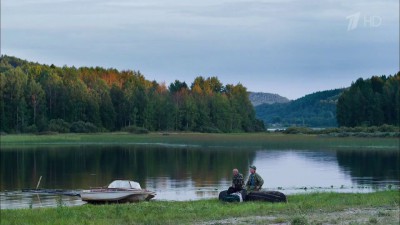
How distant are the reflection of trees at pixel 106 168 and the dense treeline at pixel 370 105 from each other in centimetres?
7496

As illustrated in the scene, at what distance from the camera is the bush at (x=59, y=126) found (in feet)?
449

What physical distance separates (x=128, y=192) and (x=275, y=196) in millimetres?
6868

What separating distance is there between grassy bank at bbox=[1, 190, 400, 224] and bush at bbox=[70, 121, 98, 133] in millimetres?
112936

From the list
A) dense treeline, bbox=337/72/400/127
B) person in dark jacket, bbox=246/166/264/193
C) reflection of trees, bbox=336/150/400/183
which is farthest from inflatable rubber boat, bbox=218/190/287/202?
dense treeline, bbox=337/72/400/127

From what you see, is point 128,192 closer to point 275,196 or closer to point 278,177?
point 275,196

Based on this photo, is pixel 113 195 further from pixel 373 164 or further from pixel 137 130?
pixel 137 130

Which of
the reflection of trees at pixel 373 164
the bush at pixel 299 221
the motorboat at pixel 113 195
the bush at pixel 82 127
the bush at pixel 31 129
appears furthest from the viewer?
the bush at pixel 82 127

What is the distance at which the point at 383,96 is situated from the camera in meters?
146

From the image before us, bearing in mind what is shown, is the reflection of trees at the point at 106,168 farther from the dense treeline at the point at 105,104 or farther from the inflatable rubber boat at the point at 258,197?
the dense treeline at the point at 105,104

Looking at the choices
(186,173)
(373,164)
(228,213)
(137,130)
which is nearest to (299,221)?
(228,213)

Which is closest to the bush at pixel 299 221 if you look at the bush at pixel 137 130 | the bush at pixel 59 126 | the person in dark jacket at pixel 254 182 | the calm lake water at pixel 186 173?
the person in dark jacket at pixel 254 182

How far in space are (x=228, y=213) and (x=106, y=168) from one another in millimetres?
34400

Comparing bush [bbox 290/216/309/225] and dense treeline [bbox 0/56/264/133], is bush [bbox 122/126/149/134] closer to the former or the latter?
dense treeline [bbox 0/56/264/133]

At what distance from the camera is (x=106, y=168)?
189 feet
